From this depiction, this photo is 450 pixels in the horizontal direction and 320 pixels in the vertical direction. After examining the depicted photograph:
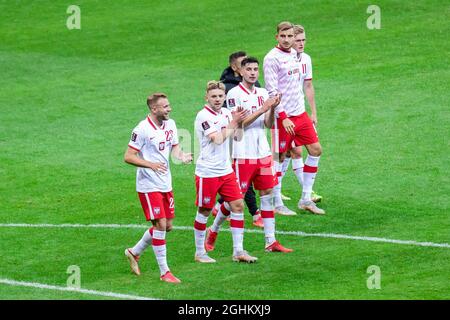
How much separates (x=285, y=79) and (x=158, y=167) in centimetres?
401

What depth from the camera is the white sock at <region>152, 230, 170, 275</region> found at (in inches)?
585

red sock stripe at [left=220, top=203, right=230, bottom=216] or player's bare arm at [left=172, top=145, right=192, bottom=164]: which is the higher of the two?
player's bare arm at [left=172, top=145, right=192, bottom=164]

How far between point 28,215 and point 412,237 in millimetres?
Result: 6348

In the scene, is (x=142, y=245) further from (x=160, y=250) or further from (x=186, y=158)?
(x=186, y=158)

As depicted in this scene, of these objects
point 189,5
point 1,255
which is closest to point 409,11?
point 189,5

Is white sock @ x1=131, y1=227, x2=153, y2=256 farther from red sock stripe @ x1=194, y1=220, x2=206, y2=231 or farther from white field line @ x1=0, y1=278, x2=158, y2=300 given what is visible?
white field line @ x1=0, y1=278, x2=158, y2=300

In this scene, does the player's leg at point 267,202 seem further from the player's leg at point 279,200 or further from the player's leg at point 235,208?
the player's leg at point 279,200

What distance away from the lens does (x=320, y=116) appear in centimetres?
2455

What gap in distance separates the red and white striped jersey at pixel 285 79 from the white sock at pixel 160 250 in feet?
11.3

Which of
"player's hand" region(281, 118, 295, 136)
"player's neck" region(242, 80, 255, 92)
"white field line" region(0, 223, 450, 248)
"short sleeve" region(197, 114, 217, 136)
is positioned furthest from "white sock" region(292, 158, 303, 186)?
"short sleeve" region(197, 114, 217, 136)

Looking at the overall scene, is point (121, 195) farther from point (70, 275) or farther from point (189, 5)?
point (189, 5)

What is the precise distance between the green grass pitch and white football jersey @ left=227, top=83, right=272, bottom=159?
1.41 metres

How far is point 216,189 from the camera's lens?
1565cm
